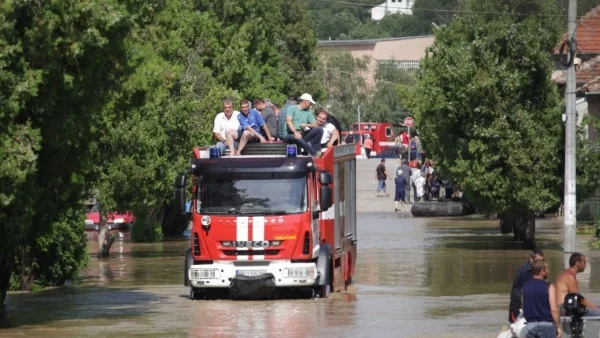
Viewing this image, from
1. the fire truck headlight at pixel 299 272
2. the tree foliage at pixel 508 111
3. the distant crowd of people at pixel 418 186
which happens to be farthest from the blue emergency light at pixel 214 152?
the distant crowd of people at pixel 418 186

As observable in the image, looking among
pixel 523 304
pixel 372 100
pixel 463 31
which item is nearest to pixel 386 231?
pixel 463 31

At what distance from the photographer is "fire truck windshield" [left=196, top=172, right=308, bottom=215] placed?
78.8ft

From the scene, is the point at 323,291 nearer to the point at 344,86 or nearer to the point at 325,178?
the point at 325,178

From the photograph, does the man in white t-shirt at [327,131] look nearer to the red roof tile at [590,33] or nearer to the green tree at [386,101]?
the red roof tile at [590,33]

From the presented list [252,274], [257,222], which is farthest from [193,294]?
[257,222]

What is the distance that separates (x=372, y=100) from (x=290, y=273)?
357 ft

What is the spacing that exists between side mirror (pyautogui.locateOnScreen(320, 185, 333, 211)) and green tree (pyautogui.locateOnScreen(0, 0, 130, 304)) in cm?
405

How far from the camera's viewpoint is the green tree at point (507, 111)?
38.5 m

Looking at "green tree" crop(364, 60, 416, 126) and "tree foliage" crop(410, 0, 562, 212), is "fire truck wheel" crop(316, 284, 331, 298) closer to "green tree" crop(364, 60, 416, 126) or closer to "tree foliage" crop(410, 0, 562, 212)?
"tree foliage" crop(410, 0, 562, 212)

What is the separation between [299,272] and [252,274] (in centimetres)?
81

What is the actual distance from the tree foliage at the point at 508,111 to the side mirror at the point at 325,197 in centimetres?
1511

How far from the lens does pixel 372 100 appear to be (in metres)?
132

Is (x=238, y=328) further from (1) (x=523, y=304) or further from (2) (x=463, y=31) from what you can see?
(2) (x=463, y=31)

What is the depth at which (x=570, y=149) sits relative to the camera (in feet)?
119
